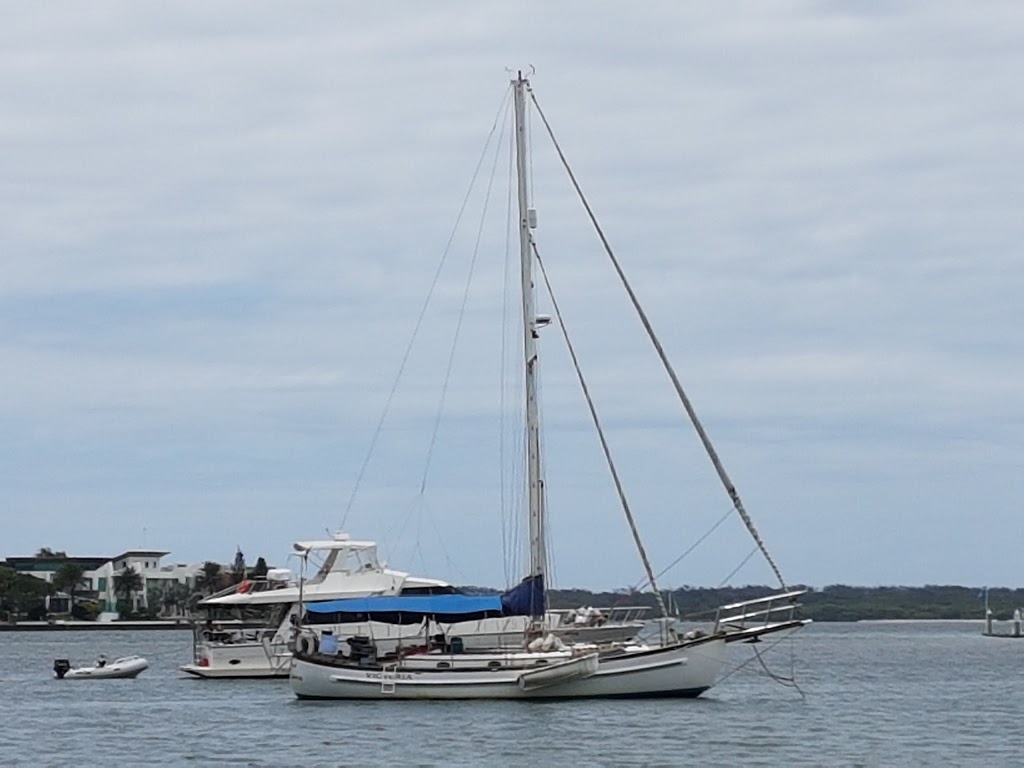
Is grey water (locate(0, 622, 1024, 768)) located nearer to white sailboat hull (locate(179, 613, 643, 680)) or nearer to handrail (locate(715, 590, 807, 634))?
white sailboat hull (locate(179, 613, 643, 680))

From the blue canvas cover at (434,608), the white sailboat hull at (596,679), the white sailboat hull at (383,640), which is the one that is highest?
the blue canvas cover at (434,608)

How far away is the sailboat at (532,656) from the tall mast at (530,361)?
3 centimetres

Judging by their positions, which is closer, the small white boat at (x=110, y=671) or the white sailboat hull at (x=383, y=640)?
the white sailboat hull at (x=383, y=640)

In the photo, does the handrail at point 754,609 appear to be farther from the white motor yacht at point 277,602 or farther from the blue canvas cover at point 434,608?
the white motor yacht at point 277,602

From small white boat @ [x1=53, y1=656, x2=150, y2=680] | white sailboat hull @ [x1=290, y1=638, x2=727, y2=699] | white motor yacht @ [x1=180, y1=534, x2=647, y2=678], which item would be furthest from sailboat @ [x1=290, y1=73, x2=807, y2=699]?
small white boat @ [x1=53, y1=656, x2=150, y2=680]

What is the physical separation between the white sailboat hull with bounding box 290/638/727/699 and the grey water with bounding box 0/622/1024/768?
0.44 metres

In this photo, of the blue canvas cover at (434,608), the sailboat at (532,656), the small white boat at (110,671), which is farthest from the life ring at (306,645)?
the small white boat at (110,671)

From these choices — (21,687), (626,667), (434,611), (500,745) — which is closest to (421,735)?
(500,745)

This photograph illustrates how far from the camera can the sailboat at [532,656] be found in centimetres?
→ 5638

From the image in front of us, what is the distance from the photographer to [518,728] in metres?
52.2

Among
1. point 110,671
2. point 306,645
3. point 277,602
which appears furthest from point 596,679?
point 110,671

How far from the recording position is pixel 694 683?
57406 mm

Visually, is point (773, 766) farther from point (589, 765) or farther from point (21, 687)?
point (21, 687)

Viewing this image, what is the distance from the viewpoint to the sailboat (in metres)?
56.4
